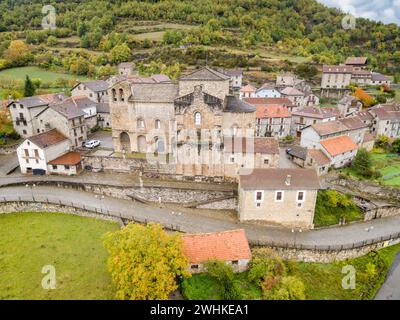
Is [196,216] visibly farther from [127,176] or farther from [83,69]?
[83,69]

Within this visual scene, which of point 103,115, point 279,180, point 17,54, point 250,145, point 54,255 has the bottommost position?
point 54,255

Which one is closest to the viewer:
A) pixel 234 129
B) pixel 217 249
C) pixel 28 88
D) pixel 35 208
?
pixel 217 249

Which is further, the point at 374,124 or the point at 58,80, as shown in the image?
the point at 58,80

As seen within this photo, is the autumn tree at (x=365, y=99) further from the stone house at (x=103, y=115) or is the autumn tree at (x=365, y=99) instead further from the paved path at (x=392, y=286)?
the stone house at (x=103, y=115)

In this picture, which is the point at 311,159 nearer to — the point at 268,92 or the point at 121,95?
the point at 121,95

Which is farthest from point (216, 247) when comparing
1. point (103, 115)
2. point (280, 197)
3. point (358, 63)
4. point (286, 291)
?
point (358, 63)

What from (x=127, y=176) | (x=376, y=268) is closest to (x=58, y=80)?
(x=127, y=176)
